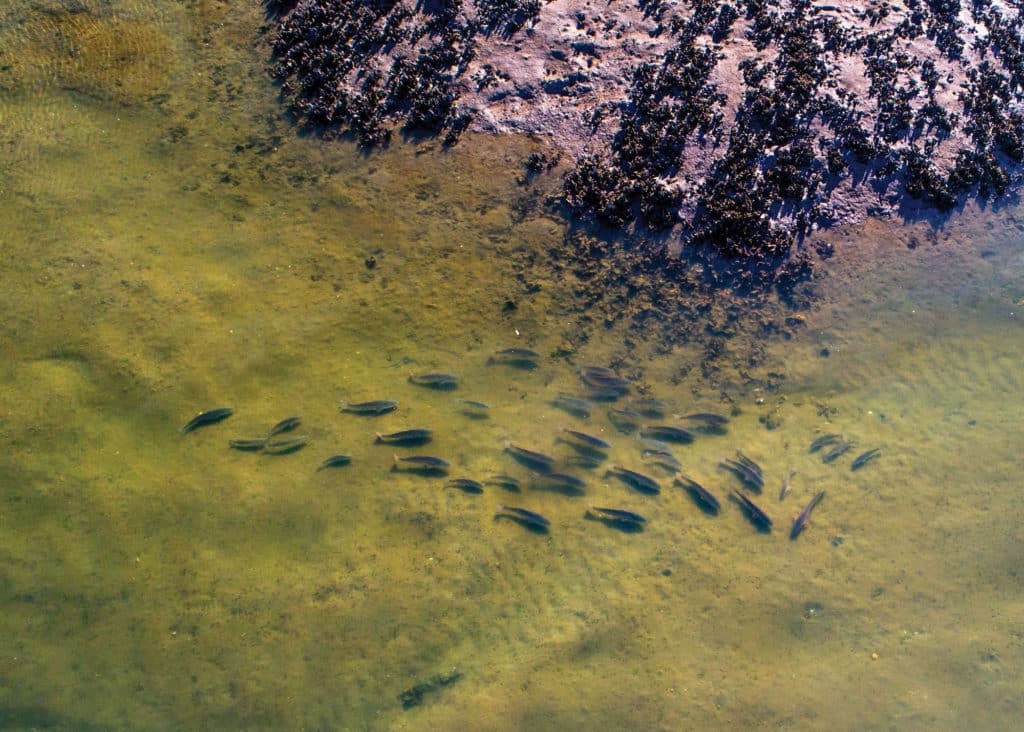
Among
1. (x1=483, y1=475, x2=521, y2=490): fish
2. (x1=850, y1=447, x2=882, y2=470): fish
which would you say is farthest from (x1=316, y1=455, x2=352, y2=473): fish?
(x1=850, y1=447, x2=882, y2=470): fish

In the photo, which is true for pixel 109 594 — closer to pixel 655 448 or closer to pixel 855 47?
pixel 655 448

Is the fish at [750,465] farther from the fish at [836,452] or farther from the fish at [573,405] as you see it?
the fish at [573,405]

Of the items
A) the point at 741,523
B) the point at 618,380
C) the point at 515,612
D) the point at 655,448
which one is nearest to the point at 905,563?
the point at 741,523

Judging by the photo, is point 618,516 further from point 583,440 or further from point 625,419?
point 625,419

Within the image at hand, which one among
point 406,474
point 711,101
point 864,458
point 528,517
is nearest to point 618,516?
point 528,517

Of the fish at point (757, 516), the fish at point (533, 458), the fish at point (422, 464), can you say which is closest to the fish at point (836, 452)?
the fish at point (757, 516)

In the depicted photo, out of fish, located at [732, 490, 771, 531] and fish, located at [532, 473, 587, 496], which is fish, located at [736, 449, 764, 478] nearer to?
fish, located at [732, 490, 771, 531]

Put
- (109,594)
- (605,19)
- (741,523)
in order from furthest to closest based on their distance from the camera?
(605,19) → (741,523) → (109,594)
